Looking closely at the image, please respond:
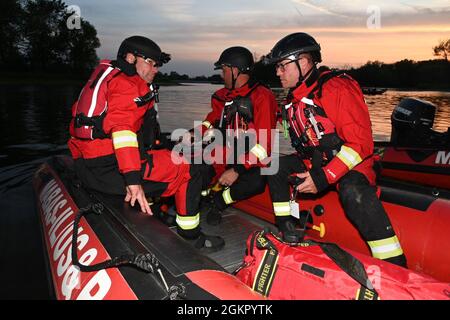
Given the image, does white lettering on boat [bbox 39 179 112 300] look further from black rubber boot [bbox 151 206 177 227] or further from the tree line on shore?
the tree line on shore

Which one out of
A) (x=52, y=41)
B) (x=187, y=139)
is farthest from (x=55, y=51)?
(x=187, y=139)

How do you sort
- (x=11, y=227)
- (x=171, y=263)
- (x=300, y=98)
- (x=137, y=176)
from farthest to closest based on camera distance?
(x=11, y=227) < (x=300, y=98) < (x=137, y=176) < (x=171, y=263)

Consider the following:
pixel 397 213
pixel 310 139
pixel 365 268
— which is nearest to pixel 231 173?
pixel 310 139

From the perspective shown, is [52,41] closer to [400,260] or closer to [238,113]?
[238,113]

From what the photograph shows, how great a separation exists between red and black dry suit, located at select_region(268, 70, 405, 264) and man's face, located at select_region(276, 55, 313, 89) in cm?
9

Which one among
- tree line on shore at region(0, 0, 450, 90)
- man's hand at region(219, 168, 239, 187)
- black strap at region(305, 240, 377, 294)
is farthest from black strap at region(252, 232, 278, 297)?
tree line on shore at region(0, 0, 450, 90)

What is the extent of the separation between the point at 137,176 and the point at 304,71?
5.03 ft

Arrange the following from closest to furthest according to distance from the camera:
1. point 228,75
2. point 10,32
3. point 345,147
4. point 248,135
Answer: point 345,147 < point 248,135 < point 228,75 < point 10,32

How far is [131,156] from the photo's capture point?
2291 mm

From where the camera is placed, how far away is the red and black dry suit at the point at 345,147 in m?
2.32

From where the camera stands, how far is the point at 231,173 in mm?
3545

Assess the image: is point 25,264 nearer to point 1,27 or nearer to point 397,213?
point 397,213

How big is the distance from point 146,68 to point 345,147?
5.50 ft

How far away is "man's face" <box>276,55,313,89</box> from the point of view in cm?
263
